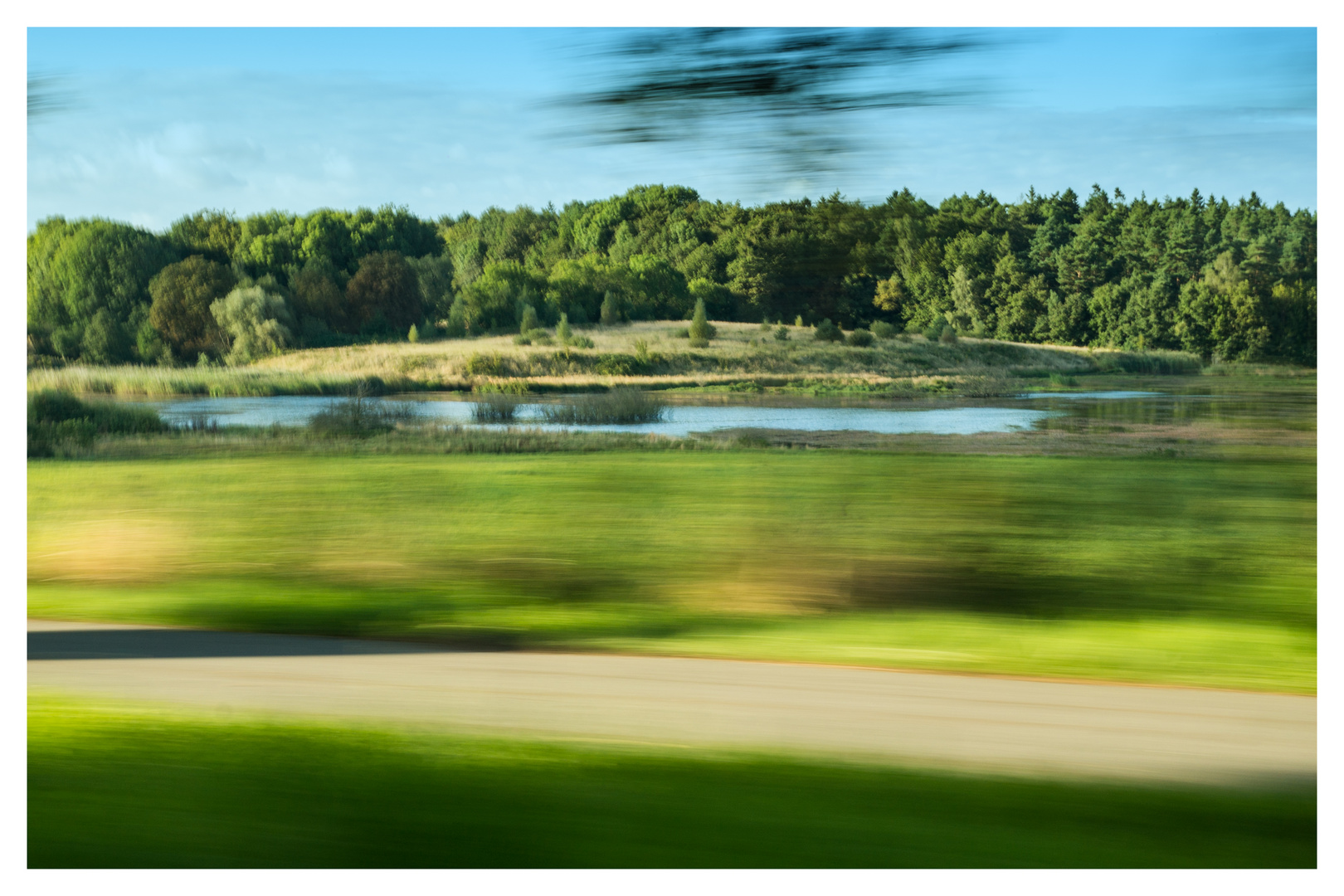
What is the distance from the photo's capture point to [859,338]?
16.2 feet

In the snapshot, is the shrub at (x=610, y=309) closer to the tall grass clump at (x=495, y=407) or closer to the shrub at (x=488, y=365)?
the shrub at (x=488, y=365)

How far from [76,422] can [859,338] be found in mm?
4705

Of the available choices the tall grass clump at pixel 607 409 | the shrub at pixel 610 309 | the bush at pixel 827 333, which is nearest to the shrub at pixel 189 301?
the tall grass clump at pixel 607 409

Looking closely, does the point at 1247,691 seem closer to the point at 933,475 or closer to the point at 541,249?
the point at 933,475

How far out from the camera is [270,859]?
8.16 feet

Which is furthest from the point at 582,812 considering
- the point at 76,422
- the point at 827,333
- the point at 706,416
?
the point at 76,422

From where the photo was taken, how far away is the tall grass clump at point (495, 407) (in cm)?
562

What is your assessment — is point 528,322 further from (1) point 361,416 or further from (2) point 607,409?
(1) point 361,416

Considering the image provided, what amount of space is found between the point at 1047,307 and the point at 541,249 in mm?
2676

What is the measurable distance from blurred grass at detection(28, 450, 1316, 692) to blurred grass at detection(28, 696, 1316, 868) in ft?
3.47

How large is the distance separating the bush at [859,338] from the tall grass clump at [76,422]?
161 inches

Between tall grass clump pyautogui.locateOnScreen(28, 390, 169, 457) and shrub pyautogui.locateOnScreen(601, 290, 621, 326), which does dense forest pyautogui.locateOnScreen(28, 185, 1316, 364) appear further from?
tall grass clump pyautogui.locateOnScreen(28, 390, 169, 457)
